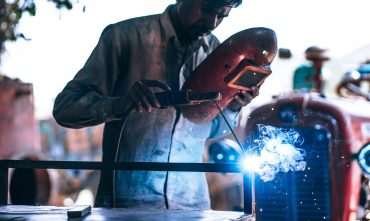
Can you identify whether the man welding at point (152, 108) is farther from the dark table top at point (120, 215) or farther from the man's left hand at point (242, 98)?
the dark table top at point (120, 215)

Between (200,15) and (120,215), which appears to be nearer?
(120,215)

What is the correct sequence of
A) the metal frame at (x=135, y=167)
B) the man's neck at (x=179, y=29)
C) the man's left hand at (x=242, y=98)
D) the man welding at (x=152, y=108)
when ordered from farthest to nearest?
1. the man's neck at (x=179, y=29)
2. the man welding at (x=152, y=108)
3. the man's left hand at (x=242, y=98)
4. the metal frame at (x=135, y=167)

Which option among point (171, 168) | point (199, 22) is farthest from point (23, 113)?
point (171, 168)

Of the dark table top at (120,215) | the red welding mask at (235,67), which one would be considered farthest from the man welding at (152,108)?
the dark table top at (120,215)

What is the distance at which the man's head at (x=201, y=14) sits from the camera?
2922mm

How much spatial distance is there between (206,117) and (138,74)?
0.44 m

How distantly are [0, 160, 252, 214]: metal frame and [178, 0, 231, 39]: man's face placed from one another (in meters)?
0.95

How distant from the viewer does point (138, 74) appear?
3.11 meters

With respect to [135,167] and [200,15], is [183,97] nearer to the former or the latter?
[135,167]

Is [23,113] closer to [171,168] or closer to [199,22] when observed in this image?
[199,22]

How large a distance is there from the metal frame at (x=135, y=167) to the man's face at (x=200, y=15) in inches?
37.6

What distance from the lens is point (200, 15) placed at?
298cm

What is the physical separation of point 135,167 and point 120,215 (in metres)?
0.27

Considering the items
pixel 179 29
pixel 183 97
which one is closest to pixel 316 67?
pixel 179 29
